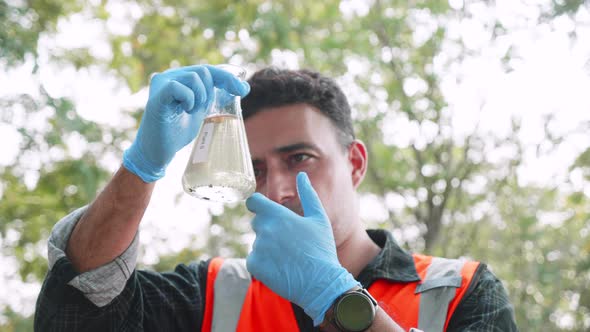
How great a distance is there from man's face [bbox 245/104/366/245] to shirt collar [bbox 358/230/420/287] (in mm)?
137

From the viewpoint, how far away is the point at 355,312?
57.0 inches

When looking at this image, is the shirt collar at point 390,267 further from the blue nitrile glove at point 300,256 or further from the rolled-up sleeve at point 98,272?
the rolled-up sleeve at point 98,272

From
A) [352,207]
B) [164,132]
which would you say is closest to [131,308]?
[164,132]

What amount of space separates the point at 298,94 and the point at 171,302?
85cm

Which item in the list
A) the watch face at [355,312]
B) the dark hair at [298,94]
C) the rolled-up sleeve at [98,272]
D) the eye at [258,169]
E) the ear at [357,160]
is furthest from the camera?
the ear at [357,160]

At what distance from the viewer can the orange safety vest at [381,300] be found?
1750 millimetres

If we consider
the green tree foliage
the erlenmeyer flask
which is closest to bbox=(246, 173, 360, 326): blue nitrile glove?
the erlenmeyer flask

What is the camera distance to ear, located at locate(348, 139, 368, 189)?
2.27m

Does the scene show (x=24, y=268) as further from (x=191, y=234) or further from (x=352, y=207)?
(x=352, y=207)

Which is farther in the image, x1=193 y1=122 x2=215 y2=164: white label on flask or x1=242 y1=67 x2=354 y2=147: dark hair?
x1=242 y1=67 x2=354 y2=147: dark hair

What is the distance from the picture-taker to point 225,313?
5.92 ft

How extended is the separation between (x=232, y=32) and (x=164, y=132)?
2.78 metres

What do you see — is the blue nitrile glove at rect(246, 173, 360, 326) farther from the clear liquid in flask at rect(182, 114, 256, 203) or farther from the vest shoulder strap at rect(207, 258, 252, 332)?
the vest shoulder strap at rect(207, 258, 252, 332)

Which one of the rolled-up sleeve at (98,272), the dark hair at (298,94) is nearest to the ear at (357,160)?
the dark hair at (298,94)
